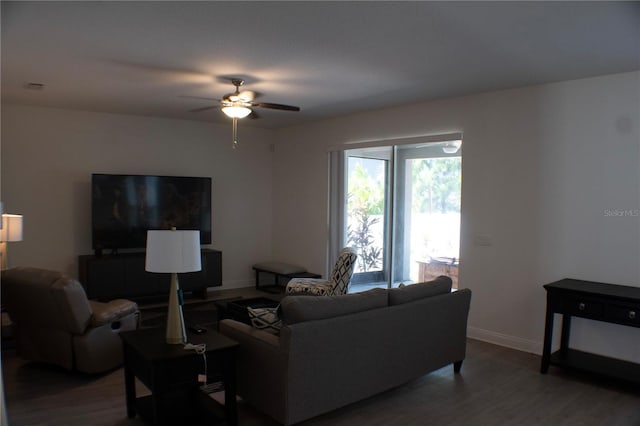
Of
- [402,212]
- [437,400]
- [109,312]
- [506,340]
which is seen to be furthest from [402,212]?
[109,312]

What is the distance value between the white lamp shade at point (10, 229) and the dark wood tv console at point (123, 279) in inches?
62.2

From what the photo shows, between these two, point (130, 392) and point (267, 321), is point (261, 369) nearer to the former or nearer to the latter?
point (267, 321)

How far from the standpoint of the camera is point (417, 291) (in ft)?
12.3

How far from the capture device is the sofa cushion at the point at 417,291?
3.56 m

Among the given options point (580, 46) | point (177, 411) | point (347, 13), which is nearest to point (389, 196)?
point (580, 46)

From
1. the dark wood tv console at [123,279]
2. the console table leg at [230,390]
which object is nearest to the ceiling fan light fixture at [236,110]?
the console table leg at [230,390]

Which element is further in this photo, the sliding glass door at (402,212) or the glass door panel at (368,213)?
the glass door panel at (368,213)

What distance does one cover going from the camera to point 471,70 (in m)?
4.28

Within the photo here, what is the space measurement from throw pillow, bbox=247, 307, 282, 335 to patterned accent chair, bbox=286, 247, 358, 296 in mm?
2338

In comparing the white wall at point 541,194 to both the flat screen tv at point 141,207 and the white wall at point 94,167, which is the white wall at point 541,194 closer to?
the white wall at point 94,167

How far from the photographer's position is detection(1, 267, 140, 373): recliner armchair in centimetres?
380

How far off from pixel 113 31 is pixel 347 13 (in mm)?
1674

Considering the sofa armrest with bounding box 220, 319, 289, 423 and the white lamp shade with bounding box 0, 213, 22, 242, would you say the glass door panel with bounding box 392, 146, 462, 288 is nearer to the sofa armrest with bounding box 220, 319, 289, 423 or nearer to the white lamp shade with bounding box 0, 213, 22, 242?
the sofa armrest with bounding box 220, 319, 289, 423

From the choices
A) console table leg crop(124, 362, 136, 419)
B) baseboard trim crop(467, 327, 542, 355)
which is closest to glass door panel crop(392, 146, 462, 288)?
baseboard trim crop(467, 327, 542, 355)
